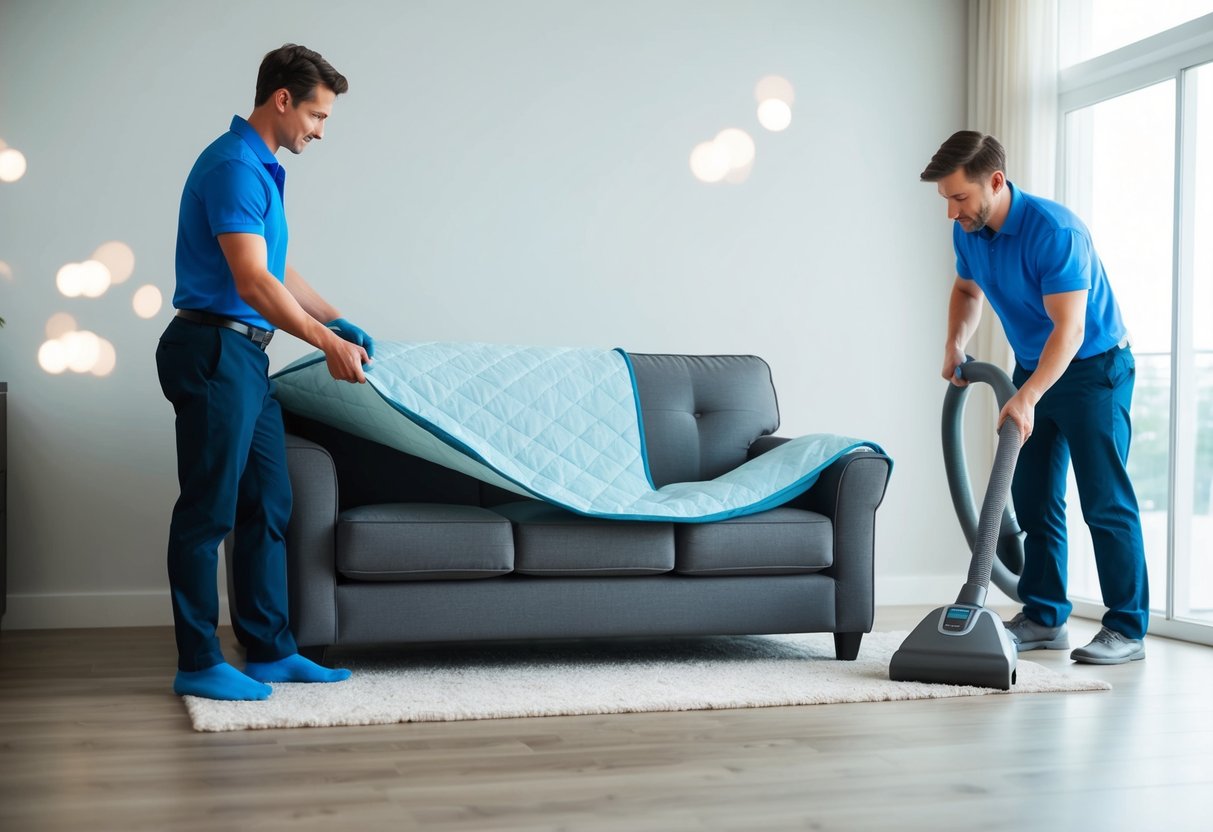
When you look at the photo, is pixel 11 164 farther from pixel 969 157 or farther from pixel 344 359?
pixel 969 157

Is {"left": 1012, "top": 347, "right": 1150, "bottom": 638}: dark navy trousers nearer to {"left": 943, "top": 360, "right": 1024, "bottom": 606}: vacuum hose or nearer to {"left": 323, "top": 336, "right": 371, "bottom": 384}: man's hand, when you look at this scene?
{"left": 943, "top": 360, "right": 1024, "bottom": 606}: vacuum hose

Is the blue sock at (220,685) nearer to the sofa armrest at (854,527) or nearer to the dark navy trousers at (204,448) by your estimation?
the dark navy trousers at (204,448)

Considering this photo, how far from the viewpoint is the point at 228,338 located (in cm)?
254

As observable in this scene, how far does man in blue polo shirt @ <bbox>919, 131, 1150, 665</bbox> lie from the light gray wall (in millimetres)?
1001

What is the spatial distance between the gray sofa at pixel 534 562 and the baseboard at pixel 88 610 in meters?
0.90

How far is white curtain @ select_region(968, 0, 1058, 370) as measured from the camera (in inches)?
167

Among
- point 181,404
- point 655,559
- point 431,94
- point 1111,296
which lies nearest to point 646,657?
point 655,559

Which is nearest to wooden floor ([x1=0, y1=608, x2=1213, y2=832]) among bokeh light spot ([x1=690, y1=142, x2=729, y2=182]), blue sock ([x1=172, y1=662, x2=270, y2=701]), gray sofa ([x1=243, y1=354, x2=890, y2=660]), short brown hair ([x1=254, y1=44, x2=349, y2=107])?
blue sock ([x1=172, y1=662, x2=270, y2=701])

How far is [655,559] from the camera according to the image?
9.84 ft

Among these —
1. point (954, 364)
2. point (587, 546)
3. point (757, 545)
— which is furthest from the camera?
point (954, 364)

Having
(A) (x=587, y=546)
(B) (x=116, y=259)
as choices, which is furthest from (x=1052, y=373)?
(B) (x=116, y=259)

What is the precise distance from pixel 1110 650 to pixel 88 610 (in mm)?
2975

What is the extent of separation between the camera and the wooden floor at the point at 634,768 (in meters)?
1.79

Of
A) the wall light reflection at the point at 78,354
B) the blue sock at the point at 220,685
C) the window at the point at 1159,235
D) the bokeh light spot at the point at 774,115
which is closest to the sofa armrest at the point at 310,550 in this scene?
the blue sock at the point at 220,685
